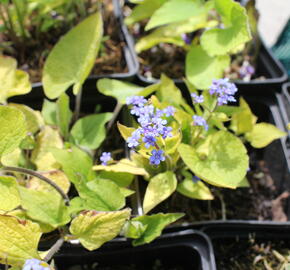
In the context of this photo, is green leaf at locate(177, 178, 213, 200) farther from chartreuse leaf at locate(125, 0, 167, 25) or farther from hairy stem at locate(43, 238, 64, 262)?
chartreuse leaf at locate(125, 0, 167, 25)

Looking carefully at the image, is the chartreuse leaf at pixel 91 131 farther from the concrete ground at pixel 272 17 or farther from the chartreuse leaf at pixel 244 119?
the concrete ground at pixel 272 17

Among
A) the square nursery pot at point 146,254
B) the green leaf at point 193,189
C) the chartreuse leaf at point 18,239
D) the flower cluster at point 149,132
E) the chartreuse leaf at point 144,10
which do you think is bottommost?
the square nursery pot at point 146,254

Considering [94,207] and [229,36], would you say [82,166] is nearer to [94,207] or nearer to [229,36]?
[94,207]

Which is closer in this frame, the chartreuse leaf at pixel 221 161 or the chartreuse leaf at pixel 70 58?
the chartreuse leaf at pixel 221 161

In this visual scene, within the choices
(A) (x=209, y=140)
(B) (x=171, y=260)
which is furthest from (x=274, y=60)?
(B) (x=171, y=260)

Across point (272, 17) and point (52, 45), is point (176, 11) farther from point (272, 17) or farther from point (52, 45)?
point (272, 17)

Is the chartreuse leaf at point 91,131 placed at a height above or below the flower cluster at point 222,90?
below

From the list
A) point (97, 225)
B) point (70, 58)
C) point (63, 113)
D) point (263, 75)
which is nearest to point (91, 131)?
point (63, 113)

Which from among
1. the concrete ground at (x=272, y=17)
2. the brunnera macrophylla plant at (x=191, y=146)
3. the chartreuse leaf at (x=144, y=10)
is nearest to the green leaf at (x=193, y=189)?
the brunnera macrophylla plant at (x=191, y=146)
